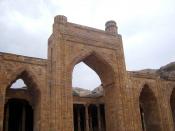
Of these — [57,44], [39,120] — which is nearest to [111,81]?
[57,44]

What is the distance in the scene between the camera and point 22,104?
20047mm

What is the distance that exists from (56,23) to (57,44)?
4.53 feet

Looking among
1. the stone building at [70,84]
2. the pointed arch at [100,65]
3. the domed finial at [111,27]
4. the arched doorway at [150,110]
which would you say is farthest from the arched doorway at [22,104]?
the arched doorway at [150,110]

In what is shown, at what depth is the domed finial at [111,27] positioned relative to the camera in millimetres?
17502

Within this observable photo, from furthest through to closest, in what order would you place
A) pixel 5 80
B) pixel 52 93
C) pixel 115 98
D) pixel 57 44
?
pixel 115 98, pixel 57 44, pixel 52 93, pixel 5 80

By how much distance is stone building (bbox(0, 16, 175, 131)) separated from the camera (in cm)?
1324

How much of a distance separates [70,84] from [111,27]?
5689 millimetres

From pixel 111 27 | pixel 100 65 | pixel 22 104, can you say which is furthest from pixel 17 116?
pixel 111 27

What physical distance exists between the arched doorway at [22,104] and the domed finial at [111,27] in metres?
6.88

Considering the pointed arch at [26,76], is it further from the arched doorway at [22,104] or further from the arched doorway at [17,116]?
the arched doorway at [17,116]

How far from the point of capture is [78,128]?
2278 cm

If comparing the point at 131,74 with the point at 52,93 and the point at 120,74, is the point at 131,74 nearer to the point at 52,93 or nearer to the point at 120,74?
the point at 120,74

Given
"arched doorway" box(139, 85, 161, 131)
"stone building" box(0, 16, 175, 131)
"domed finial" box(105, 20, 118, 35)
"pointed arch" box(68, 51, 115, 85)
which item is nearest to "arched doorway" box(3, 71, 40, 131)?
"stone building" box(0, 16, 175, 131)

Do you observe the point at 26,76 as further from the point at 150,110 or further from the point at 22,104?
the point at 150,110
